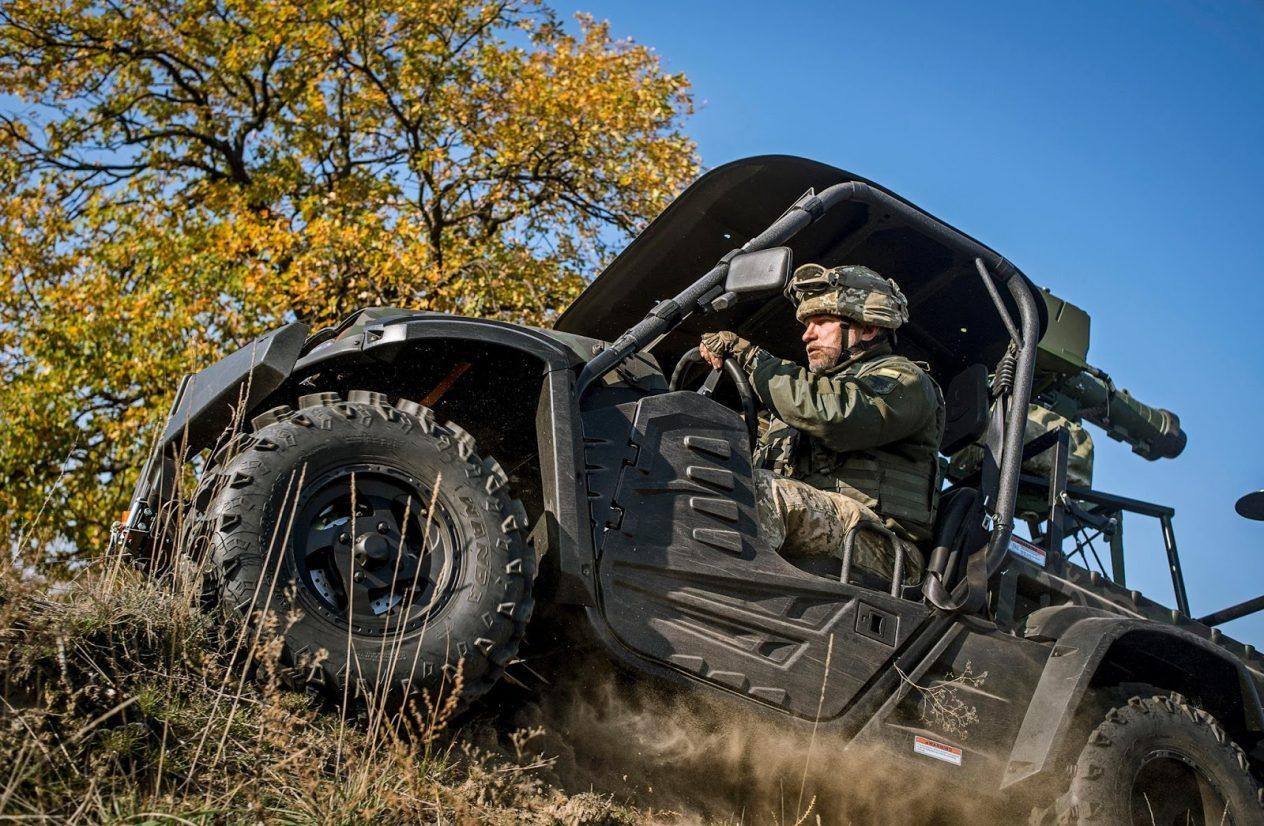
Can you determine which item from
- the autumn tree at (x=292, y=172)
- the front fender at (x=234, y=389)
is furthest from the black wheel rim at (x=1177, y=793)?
the autumn tree at (x=292, y=172)

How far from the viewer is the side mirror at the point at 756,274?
165 inches

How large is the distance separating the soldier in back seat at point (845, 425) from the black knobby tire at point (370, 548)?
41.5 inches

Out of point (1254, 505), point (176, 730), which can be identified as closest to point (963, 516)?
point (1254, 505)

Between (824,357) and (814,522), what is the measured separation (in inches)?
33.7

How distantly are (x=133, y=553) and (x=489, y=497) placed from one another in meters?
1.14

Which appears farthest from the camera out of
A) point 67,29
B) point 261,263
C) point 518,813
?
point 67,29

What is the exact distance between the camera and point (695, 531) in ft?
13.5

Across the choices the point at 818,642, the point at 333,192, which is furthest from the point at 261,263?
the point at 818,642

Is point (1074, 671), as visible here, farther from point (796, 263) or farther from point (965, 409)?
point (796, 263)

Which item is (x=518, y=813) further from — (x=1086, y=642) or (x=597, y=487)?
(x=1086, y=642)

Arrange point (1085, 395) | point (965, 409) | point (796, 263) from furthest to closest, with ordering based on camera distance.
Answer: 1. point (1085, 395)
2. point (965, 409)
3. point (796, 263)

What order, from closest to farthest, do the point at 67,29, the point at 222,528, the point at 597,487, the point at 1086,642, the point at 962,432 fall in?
the point at 222,528 → the point at 597,487 → the point at 1086,642 → the point at 962,432 → the point at 67,29

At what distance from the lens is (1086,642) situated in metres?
4.64

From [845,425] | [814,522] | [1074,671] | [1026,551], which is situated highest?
[845,425]
